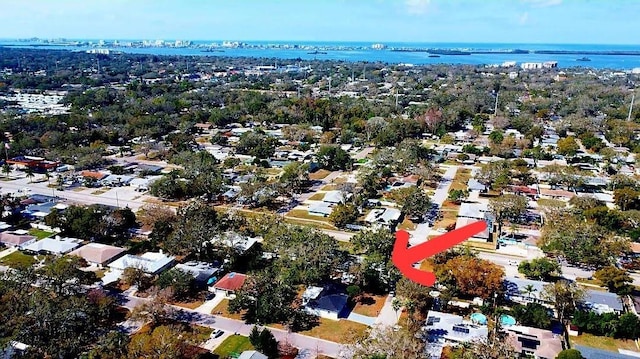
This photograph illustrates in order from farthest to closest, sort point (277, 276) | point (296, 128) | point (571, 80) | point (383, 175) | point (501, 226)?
point (571, 80)
point (296, 128)
point (383, 175)
point (501, 226)
point (277, 276)

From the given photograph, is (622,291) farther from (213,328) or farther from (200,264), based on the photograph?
(200,264)

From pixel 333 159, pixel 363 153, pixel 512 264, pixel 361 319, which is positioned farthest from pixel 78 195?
pixel 512 264

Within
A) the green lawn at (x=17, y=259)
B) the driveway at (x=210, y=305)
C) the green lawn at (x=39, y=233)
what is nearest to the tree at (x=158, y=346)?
the driveway at (x=210, y=305)

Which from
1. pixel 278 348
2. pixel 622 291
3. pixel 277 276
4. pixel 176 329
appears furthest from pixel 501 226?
pixel 176 329

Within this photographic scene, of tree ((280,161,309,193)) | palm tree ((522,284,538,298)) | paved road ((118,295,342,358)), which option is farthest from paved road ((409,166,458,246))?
paved road ((118,295,342,358))

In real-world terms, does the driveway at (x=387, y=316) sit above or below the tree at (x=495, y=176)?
below

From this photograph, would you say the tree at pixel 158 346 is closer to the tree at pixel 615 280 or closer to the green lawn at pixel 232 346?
the green lawn at pixel 232 346

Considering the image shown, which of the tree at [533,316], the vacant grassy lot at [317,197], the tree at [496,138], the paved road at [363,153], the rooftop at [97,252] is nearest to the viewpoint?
the tree at [533,316]
